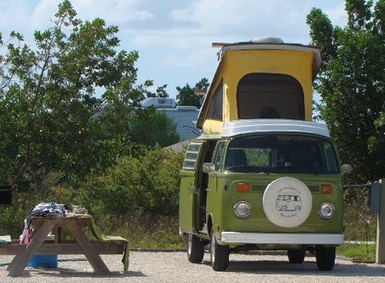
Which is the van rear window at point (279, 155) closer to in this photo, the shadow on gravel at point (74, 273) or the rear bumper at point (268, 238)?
the rear bumper at point (268, 238)

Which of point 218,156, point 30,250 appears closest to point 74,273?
point 30,250

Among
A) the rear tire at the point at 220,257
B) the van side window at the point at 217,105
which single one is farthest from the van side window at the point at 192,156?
the rear tire at the point at 220,257

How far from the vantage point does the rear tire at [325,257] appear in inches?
691

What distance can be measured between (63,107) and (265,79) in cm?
880

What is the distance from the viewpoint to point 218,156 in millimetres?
17969

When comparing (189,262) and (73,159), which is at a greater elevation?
(73,159)

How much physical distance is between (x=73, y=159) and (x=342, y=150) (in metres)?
7.16

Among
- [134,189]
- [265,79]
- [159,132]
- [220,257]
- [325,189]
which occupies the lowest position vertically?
[220,257]

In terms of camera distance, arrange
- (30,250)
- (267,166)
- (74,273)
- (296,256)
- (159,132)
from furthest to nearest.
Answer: (159,132), (296,256), (267,166), (74,273), (30,250)

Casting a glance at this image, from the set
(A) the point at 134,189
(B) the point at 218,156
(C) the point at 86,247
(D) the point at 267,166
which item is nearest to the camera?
(C) the point at 86,247

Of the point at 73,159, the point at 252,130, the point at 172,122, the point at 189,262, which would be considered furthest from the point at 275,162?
the point at 172,122

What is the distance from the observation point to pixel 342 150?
29203mm

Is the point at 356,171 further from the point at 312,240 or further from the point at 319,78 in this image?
the point at 312,240

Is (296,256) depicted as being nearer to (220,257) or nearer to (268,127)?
(220,257)
